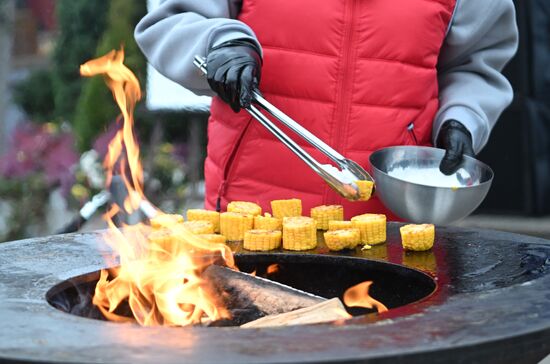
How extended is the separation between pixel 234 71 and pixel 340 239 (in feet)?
1.60

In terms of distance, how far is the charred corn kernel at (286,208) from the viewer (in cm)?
238

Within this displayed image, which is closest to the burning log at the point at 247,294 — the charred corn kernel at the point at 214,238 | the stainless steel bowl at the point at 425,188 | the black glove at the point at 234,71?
the charred corn kernel at the point at 214,238

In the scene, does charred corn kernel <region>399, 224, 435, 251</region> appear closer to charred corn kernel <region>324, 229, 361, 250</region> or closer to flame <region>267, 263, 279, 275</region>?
charred corn kernel <region>324, 229, 361, 250</region>

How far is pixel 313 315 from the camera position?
5.66ft

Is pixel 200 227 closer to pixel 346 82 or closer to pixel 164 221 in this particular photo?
pixel 164 221

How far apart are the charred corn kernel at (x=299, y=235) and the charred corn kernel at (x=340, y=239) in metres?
0.04

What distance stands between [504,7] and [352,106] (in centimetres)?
62

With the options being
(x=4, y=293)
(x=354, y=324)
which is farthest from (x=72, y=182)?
(x=354, y=324)

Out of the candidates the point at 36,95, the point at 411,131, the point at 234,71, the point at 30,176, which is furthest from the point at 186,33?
the point at 36,95

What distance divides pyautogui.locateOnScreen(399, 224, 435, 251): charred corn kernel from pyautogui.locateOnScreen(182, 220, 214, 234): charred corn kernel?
45cm

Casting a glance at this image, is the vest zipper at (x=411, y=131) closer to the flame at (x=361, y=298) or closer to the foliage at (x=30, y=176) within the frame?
the flame at (x=361, y=298)

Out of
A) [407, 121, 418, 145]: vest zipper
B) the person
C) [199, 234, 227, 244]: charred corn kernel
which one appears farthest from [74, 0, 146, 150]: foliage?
[199, 234, 227, 244]: charred corn kernel

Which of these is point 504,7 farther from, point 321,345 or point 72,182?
point 72,182

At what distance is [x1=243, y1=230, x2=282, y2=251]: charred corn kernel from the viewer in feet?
7.23
